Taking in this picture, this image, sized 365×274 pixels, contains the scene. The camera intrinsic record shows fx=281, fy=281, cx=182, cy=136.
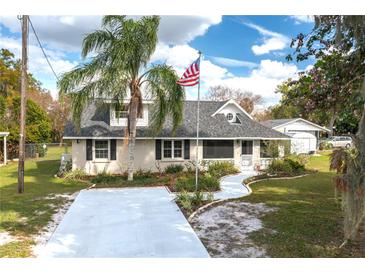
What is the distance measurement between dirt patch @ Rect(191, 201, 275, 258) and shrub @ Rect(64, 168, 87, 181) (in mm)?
8128

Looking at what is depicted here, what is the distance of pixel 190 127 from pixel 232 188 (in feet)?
19.4

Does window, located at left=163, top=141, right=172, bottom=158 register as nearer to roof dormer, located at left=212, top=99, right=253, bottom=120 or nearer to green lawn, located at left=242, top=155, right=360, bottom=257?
roof dormer, located at left=212, top=99, right=253, bottom=120

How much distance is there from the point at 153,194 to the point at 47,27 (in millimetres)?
7706

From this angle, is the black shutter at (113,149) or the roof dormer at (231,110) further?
the roof dormer at (231,110)

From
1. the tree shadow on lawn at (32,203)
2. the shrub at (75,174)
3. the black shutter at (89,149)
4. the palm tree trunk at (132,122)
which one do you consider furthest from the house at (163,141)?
the tree shadow on lawn at (32,203)

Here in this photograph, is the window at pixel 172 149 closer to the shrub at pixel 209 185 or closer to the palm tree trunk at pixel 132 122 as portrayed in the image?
the palm tree trunk at pixel 132 122

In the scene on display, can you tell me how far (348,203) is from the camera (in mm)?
5039

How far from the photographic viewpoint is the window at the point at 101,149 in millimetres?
15141

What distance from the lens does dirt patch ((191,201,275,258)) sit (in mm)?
5578

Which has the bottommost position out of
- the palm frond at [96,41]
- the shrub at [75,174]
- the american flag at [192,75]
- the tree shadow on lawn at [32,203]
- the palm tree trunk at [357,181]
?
the tree shadow on lawn at [32,203]

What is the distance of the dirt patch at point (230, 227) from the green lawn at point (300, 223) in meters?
0.26

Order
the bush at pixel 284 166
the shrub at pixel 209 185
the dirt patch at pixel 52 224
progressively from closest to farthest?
the dirt patch at pixel 52 224
the shrub at pixel 209 185
the bush at pixel 284 166

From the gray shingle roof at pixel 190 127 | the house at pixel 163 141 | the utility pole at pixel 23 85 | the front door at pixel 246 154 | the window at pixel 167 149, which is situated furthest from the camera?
the front door at pixel 246 154
